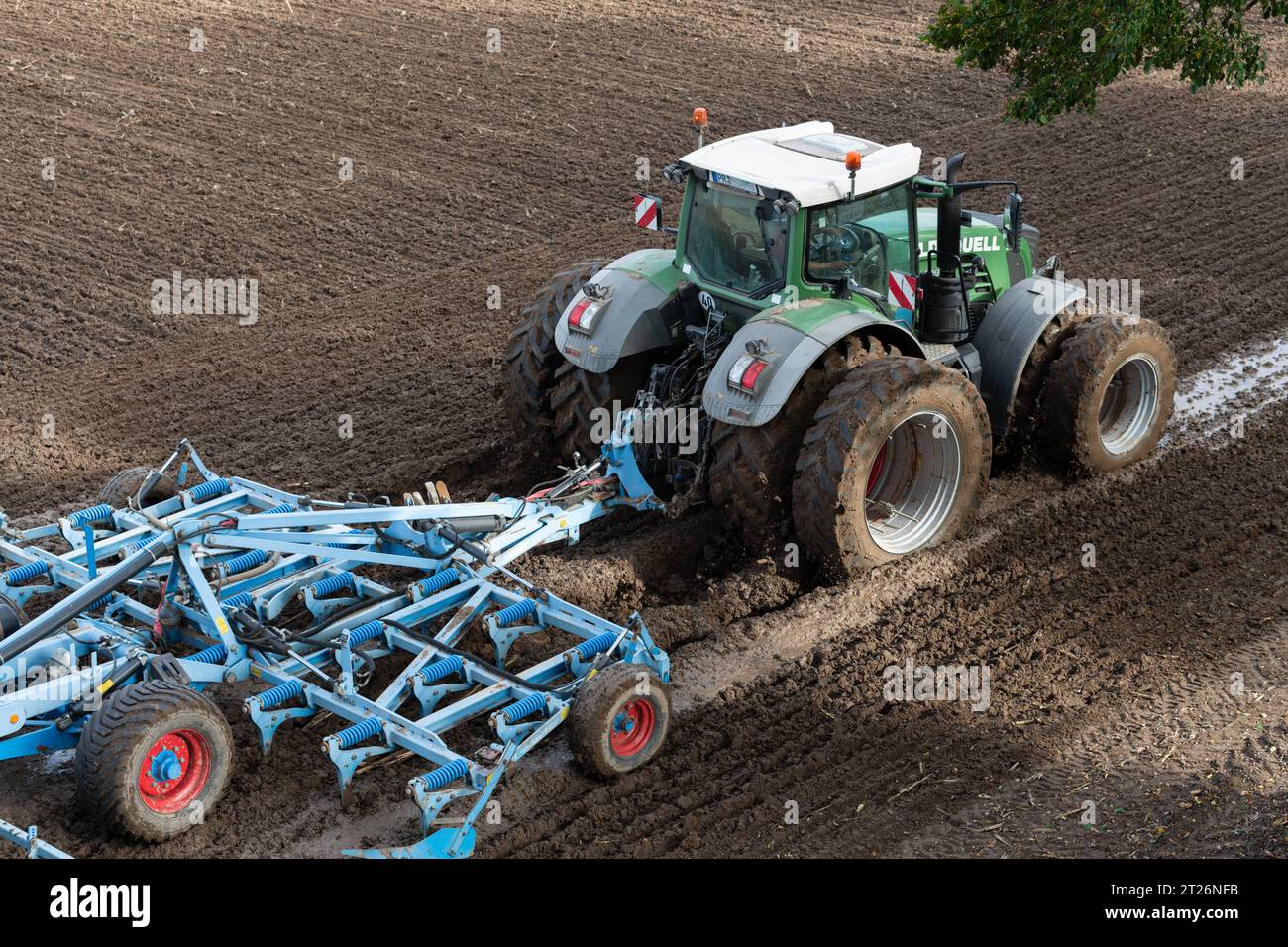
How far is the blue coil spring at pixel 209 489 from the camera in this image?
8.21 m

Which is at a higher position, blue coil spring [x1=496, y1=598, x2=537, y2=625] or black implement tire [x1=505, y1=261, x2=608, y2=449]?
black implement tire [x1=505, y1=261, x2=608, y2=449]

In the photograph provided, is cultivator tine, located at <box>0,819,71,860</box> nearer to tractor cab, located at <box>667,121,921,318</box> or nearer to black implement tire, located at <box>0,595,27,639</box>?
black implement tire, located at <box>0,595,27,639</box>

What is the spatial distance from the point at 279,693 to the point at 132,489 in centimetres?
223

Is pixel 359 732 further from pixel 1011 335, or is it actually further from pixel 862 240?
pixel 1011 335

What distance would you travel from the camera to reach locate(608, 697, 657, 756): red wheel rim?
699 centimetres

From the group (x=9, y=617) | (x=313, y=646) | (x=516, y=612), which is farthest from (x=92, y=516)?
(x=516, y=612)

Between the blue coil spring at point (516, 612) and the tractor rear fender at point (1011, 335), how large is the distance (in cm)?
319

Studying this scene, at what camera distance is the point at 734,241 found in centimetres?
870

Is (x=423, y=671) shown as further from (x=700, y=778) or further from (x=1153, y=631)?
(x=1153, y=631)

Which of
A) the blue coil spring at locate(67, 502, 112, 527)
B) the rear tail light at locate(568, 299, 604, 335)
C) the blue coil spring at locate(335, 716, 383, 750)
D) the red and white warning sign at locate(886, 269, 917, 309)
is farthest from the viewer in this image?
the rear tail light at locate(568, 299, 604, 335)

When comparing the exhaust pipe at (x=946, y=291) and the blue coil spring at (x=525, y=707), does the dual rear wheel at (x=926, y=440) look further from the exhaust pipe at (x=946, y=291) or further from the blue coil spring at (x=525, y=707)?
the blue coil spring at (x=525, y=707)

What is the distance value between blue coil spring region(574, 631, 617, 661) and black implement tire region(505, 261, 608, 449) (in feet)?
7.64

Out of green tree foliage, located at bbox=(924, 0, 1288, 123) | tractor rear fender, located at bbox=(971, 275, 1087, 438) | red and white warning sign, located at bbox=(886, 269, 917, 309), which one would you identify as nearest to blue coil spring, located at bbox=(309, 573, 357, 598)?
red and white warning sign, located at bbox=(886, 269, 917, 309)

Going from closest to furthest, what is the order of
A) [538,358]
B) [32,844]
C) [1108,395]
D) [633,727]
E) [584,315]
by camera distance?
[32,844] < [633,727] < [584,315] < [538,358] < [1108,395]
